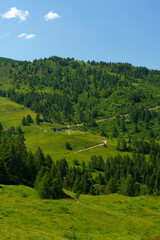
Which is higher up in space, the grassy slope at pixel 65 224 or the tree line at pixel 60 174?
the grassy slope at pixel 65 224

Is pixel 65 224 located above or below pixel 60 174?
above

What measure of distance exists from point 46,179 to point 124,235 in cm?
2898

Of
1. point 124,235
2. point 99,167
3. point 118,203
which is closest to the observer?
point 124,235

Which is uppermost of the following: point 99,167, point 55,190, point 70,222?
point 70,222

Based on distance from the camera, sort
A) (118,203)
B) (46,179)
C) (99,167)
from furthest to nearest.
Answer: (99,167) < (118,203) < (46,179)

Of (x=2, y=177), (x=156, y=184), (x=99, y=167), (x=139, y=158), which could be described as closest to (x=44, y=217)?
(x=2, y=177)

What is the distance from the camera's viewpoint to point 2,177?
63656 millimetres

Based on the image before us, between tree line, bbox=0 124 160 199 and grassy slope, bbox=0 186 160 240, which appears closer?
grassy slope, bbox=0 186 160 240

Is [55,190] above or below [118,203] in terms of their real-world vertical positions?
above

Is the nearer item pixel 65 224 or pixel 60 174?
pixel 65 224

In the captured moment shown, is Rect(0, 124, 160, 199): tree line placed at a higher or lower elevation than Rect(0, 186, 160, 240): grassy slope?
lower

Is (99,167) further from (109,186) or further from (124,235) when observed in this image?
(124,235)

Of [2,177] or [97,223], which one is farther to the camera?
[2,177]

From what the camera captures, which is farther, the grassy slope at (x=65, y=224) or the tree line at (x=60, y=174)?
the tree line at (x=60, y=174)
